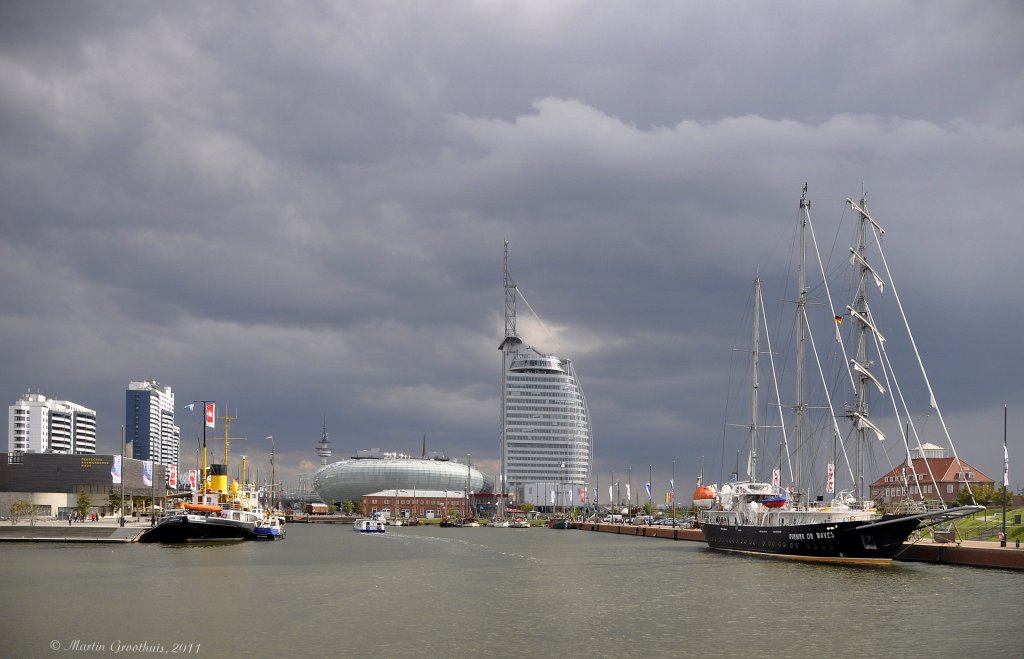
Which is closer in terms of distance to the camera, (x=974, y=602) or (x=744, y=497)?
(x=974, y=602)

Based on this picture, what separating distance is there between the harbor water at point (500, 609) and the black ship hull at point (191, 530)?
3146 cm

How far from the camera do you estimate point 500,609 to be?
66188 mm

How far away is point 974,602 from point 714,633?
2123cm

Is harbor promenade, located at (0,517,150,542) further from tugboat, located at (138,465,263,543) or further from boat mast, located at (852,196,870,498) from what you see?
boat mast, located at (852,196,870,498)

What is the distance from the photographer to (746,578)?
284ft

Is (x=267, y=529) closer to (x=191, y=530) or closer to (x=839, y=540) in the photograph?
(x=191, y=530)

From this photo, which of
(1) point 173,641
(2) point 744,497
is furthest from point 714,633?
(2) point 744,497

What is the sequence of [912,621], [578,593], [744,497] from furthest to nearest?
[744,497] < [578,593] < [912,621]

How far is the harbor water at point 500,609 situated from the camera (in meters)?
50.1

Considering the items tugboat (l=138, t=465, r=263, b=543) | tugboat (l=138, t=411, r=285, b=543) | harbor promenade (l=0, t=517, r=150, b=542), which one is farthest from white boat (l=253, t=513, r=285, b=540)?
harbor promenade (l=0, t=517, r=150, b=542)

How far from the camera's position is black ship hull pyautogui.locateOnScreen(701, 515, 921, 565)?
308 ft

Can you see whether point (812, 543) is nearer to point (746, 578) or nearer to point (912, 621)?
point (746, 578)

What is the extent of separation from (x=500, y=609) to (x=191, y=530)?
88493 millimetres

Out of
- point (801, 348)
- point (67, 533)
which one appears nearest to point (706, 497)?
point (801, 348)
